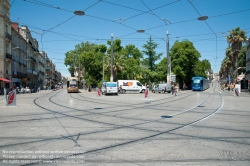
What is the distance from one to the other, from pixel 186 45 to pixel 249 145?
52.7 metres

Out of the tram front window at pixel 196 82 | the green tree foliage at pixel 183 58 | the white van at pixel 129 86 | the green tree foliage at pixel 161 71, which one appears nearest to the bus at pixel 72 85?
the white van at pixel 129 86

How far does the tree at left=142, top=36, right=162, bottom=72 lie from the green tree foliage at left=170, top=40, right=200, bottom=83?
14.0 ft

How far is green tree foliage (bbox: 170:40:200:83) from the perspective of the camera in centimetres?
5310

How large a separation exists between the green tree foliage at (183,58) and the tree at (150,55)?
428 cm

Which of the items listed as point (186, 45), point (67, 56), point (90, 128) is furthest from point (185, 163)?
point (67, 56)

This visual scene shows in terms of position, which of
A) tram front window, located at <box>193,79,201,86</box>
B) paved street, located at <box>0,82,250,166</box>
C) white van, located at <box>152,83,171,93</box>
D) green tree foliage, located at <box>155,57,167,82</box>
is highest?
green tree foliage, located at <box>155,57,167,82</box>

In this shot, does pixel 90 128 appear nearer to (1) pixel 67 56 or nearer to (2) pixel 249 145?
(2) pixel 249 145

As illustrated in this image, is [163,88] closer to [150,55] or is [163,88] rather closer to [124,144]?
[150,55]

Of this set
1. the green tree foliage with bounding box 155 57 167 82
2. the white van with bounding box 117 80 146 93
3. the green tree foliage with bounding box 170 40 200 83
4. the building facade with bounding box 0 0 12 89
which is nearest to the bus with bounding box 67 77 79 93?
the white van with bounding box 117 80 146 93

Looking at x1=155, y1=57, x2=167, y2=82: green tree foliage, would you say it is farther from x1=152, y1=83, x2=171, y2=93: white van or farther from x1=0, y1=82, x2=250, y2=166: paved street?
x1=0, y1=82, x2=250, y2=166: paved street

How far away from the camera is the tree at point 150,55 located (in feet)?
173

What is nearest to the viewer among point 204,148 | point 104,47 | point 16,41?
point 204,148

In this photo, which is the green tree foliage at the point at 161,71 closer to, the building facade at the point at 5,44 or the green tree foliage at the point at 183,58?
the green tree foliage at the point at 183,58

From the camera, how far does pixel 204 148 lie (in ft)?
17.0
